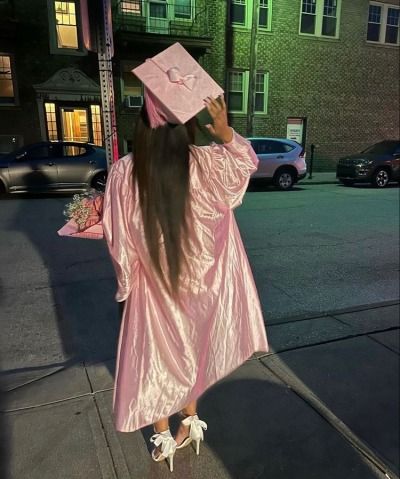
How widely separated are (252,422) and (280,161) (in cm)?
383

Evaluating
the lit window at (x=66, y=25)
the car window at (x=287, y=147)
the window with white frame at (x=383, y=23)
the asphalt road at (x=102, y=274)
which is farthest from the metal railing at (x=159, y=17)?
the car window at (x=287, y=147)

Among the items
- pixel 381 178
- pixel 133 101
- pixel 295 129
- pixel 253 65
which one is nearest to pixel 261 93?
pixel 253 65

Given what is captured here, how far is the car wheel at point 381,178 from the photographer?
1174cm

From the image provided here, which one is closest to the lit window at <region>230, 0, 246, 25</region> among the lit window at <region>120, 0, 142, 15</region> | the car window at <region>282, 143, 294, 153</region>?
the lit window at <region>120, 0, 142, 15</region>

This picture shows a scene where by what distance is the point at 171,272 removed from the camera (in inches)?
63.6

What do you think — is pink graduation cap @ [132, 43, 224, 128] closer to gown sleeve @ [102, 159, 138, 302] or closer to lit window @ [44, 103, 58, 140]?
gown sleeve @ [102, 159, 138, 302]

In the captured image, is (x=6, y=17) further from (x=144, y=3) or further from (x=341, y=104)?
(x=341, y=104)

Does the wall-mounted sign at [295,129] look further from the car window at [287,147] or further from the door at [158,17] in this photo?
the door at [158,17]

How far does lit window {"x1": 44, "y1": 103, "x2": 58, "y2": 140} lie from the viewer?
234cm

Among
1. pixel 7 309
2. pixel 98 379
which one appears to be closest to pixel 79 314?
pixel 7 309

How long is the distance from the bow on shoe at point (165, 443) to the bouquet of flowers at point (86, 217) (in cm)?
96

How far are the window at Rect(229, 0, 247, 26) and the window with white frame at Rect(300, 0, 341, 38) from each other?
0.35m

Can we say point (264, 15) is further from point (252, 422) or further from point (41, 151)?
point (252, 422)

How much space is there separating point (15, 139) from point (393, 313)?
317 centimetres
